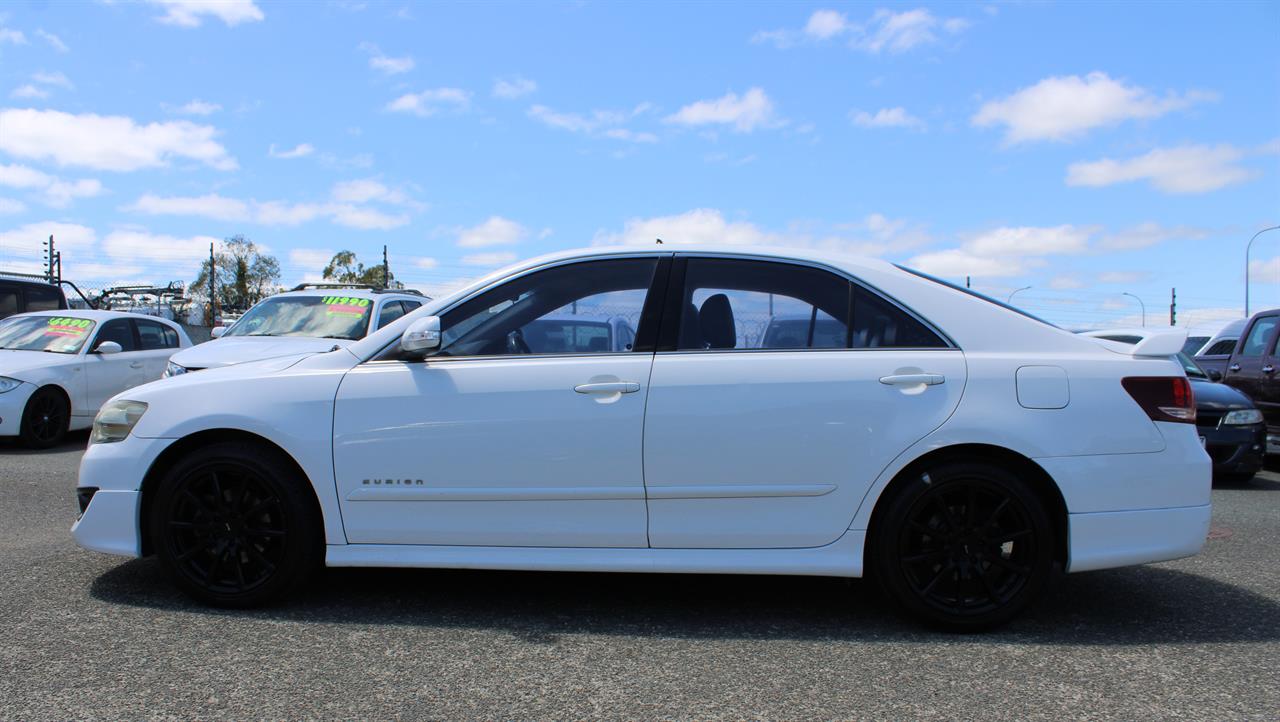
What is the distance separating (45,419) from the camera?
31.3ft

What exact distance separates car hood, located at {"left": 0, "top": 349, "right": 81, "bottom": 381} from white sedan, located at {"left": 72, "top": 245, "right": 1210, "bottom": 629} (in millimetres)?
6653

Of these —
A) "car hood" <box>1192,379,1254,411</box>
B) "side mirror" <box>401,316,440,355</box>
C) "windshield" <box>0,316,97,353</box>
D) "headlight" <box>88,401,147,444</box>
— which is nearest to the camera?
"side mirror" <box>401,316,440,355</box>

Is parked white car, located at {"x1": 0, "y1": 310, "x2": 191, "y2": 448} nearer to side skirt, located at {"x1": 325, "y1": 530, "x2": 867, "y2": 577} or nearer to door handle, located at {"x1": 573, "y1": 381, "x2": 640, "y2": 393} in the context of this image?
side skirt, located at {"x1": 325, "y1": 530, "x2": 867, "y2": 577}

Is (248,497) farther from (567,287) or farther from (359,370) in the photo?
(567,287)

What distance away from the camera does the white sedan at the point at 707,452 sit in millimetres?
3697

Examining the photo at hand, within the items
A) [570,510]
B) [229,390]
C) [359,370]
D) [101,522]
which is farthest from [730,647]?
[101,522]

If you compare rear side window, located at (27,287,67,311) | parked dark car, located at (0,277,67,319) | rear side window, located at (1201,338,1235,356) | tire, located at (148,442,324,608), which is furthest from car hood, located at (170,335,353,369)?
rear side window, located at (1201,338,1235,356)

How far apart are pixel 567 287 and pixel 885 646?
6.39 ft

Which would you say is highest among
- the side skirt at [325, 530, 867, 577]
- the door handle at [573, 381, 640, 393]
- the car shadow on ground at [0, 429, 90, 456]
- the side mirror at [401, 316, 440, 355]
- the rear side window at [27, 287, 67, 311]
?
the rear side window at [27, 287, 67, 311]

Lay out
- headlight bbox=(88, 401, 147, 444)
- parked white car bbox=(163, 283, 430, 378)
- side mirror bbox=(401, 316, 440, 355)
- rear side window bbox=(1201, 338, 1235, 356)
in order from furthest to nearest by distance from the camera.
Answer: rear side window bbox=(1201, 338, 1235, 356), parked white car bbox=(163, 283, 430, 378), headlight bbox=(88, 401, 147, 444), side mirror bbox=(401, 316, 440, 355)

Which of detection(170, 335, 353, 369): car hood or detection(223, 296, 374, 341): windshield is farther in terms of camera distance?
detection(223, 296, 374, 341): windshield

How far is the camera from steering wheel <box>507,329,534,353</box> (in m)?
3.95

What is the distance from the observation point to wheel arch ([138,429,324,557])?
13.0ft

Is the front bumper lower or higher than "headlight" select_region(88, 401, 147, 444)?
lower
